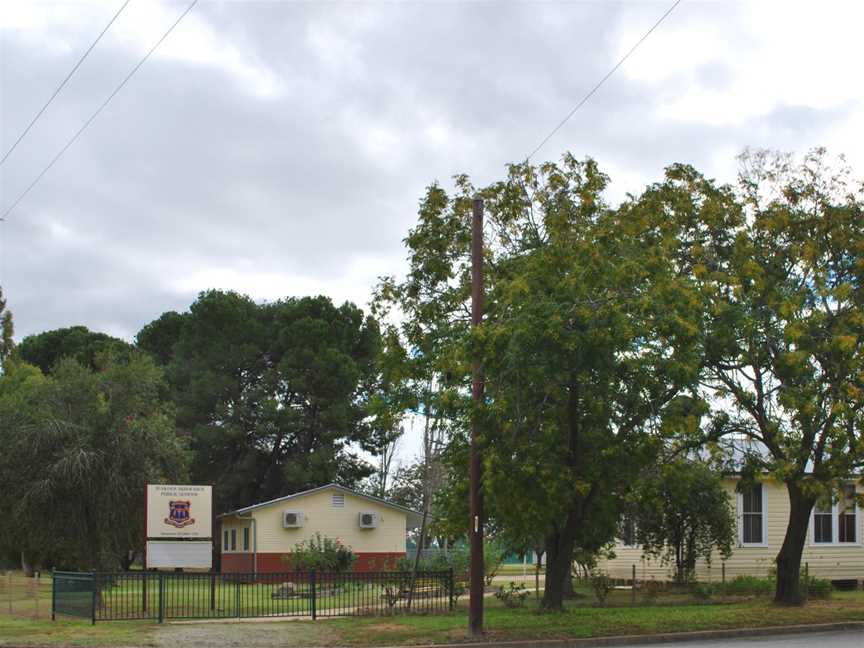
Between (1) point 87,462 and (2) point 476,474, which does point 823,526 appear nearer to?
(2) point 476,474

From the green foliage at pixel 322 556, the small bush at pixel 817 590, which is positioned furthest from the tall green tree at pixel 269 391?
the small bush at pixel 817 590

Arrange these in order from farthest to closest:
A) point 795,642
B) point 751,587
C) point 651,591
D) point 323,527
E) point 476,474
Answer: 1. point 323,527
2. point 751,587
3. point 651,591
4. point 476,474
5. point 795,642

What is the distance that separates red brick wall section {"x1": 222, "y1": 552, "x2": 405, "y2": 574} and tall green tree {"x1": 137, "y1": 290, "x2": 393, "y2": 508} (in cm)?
1049

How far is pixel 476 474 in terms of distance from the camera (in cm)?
2030

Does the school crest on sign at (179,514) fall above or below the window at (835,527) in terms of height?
above

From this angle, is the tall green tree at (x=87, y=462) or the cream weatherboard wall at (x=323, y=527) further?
the cream weatherboard wall at (x=323, y=527)

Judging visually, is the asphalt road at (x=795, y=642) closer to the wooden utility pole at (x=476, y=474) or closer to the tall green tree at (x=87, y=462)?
the wooden utility pole at (x=476, y=474)

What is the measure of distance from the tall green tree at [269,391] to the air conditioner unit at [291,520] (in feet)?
40.6

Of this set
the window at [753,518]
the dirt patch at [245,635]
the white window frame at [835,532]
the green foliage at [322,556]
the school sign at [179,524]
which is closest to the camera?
the dirt patch at [245,635]

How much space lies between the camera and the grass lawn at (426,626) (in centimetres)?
1978

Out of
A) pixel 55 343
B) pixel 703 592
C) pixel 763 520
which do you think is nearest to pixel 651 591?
pixel 703 592

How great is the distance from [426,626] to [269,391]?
42.2 meters

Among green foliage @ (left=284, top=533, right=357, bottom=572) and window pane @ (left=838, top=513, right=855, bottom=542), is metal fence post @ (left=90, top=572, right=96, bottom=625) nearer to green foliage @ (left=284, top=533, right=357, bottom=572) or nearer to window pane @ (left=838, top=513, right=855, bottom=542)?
green foliage @ (left=284, top=533, right=357, bottom=572)

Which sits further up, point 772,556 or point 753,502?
point 753,502
